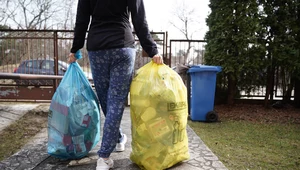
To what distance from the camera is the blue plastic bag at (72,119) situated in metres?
2.04

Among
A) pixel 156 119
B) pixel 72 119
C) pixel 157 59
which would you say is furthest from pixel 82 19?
pixel 156 119

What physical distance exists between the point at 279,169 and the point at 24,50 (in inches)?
223

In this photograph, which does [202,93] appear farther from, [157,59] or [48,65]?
[48,65]

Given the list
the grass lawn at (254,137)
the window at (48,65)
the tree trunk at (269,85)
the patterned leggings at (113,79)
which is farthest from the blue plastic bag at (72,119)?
the tree trunk at (269,85)

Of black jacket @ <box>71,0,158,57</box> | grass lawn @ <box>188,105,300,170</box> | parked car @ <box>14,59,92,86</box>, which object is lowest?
grass lawn @ <box>188,105,300,170</box>

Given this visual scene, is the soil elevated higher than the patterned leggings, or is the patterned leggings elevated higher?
the patterned leggings

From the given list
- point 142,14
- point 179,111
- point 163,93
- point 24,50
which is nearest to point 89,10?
point 142,14

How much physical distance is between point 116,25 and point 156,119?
799 millimetres

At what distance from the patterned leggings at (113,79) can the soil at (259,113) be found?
2978 mm

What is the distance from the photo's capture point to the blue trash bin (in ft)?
13.7

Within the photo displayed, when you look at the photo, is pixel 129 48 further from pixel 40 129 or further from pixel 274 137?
pixel 274 137

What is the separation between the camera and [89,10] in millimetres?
2047

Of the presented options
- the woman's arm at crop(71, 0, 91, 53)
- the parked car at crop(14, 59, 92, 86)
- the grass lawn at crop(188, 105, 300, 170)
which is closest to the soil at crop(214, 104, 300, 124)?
the grass lawn at crop(188, 105, 300, 170)

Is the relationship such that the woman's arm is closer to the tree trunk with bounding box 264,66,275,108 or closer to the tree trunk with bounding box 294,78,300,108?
the tree trunk with bounding box 264,66,275,108
